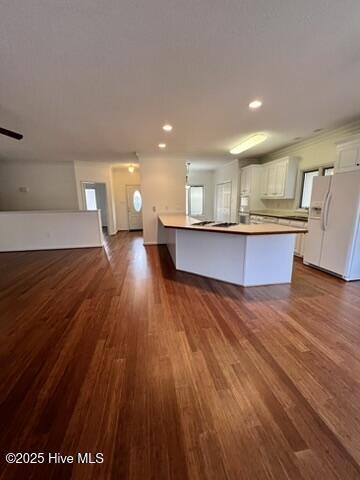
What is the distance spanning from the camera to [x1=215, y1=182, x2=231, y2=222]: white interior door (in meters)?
7.61

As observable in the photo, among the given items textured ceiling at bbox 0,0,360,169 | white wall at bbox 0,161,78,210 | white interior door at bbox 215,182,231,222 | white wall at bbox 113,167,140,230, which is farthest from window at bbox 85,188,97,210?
textured ceiling at bbox 0,0,360,169

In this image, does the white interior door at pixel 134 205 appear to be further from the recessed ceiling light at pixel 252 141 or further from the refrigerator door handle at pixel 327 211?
the refrigerator door handle at pixel 327 211

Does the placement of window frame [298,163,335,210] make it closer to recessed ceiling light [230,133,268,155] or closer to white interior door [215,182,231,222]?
recessed ceiling light [230,133,268,155]

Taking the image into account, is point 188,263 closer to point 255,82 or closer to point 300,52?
point 255,82

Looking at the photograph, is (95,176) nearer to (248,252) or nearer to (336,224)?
(248,252)

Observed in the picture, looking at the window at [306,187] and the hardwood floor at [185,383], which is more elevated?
the window at [306,187]

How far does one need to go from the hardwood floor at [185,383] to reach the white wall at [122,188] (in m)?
6.11

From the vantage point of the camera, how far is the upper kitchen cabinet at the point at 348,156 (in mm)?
3258

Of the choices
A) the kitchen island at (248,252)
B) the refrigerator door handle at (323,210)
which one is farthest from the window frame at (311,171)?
the kitchen island at (248,252)

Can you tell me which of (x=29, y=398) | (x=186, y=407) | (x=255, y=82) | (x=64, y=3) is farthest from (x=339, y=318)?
(x=64, y=3)

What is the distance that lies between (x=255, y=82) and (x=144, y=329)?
113 inches

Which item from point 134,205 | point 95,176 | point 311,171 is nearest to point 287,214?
point 311,171

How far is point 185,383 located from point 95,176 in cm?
715

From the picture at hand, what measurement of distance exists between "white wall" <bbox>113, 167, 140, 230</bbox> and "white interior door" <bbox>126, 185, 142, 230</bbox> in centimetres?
14
